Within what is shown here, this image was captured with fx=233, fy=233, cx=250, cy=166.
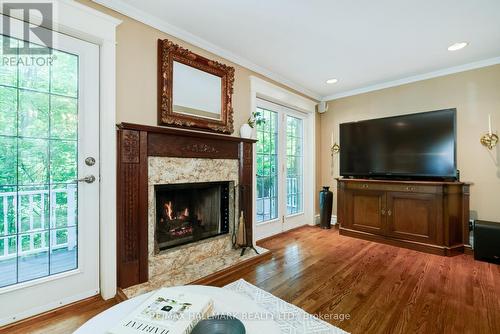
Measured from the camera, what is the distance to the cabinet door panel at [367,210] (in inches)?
128

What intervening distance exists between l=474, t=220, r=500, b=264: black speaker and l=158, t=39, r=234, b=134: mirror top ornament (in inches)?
119

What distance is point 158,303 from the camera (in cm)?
90

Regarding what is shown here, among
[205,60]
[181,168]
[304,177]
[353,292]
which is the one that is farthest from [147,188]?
[304,177]

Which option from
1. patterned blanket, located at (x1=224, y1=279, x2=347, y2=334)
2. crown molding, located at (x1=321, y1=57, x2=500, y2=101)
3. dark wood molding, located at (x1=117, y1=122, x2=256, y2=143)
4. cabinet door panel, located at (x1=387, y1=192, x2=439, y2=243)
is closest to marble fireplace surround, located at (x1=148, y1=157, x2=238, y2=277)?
dark wood molding, located at (x1=117, y1=122, x2=256, y2=143)

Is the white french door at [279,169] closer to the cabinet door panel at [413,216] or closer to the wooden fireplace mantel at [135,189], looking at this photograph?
the cabinet door panel at [413,216]

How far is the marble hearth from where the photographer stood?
204 centimetres

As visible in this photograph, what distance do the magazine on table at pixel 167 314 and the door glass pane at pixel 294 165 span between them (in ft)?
10.1

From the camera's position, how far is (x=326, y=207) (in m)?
3.96

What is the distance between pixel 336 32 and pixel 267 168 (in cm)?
192

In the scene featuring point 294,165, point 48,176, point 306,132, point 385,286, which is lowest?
point 385,286

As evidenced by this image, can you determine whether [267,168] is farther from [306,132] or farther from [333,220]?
[333,220]

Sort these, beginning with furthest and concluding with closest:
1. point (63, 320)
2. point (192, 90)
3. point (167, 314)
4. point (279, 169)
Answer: point (279, 169), point (192, 90), point (63, 320), point (167, 314)

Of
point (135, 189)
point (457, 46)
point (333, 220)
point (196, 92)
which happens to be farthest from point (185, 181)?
point (457, 46)

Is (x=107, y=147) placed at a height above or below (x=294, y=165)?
above
